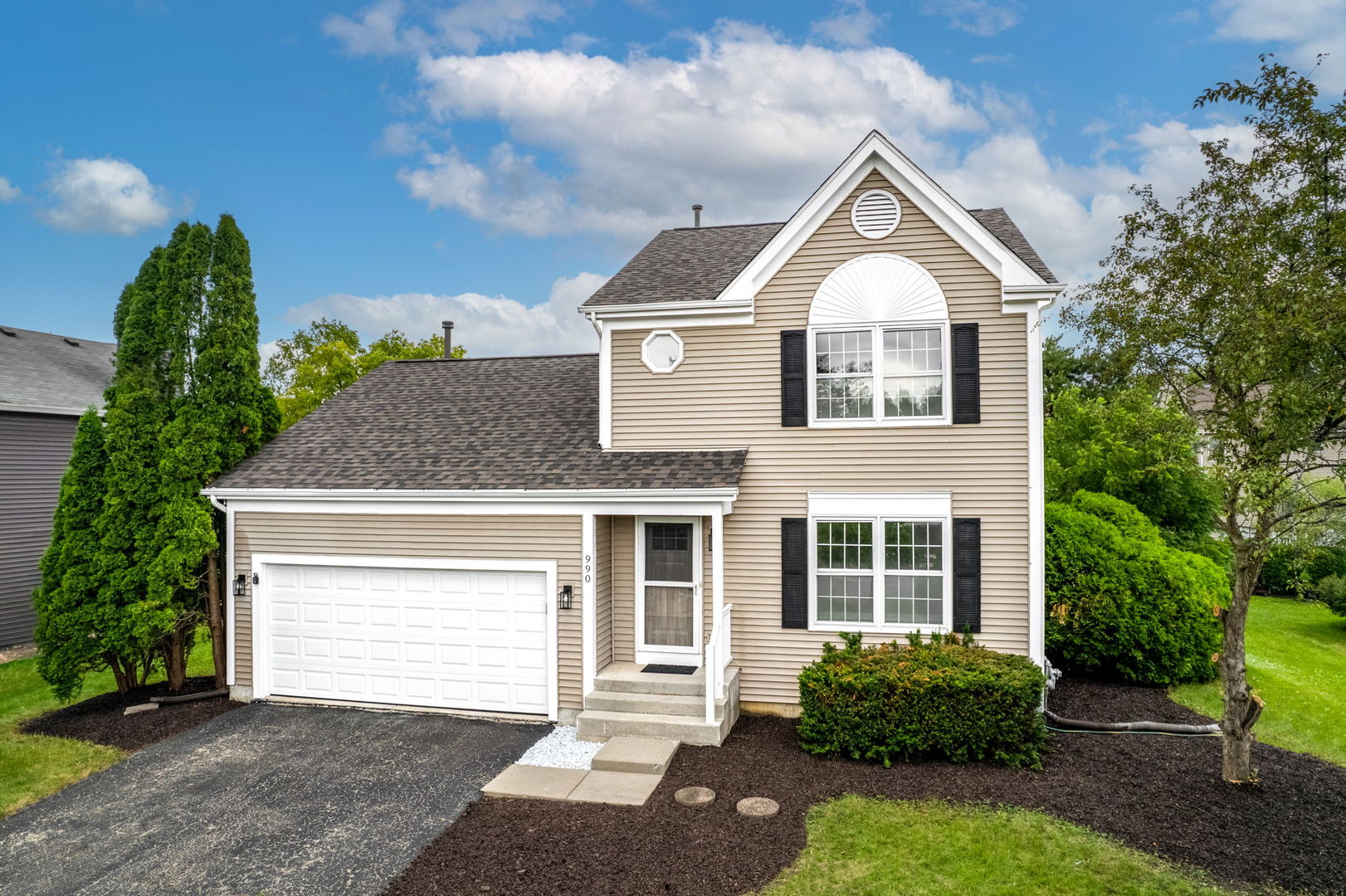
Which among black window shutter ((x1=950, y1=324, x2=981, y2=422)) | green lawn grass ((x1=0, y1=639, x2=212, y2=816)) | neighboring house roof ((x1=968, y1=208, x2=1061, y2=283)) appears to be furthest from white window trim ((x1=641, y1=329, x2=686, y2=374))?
green lawn grass ((x1=0, y1=639, x2=212, y2=816))

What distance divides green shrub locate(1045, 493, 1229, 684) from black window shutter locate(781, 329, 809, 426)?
555cm

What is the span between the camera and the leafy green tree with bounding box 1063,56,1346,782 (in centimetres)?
593

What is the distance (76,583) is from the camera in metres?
10.0

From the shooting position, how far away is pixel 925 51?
1376cm

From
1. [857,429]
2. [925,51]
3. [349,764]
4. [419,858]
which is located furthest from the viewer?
[925,51]

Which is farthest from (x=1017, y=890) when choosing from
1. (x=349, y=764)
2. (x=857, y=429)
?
(x=349, y=764)

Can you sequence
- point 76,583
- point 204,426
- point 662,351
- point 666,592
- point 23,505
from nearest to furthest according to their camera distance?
point 76,583 → point 666,592 → point 662,351 → point 204,426 → point 23,505

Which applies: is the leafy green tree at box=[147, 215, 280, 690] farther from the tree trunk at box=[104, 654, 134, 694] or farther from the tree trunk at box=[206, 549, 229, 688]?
the tree trunk at box=[104, 654, 134, 694]

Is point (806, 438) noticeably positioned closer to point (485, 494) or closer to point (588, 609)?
point (588, 609)

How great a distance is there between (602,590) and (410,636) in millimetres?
2863

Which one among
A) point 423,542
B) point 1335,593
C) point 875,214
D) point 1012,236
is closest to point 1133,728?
point 1012,236

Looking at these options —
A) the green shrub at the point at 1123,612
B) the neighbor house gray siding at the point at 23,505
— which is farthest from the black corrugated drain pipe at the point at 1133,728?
the neighbor house gray siding at the point at 23,505

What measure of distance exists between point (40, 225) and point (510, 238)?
14.3 m

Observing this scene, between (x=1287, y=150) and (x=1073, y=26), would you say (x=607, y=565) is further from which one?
(x=1073, y=26)
